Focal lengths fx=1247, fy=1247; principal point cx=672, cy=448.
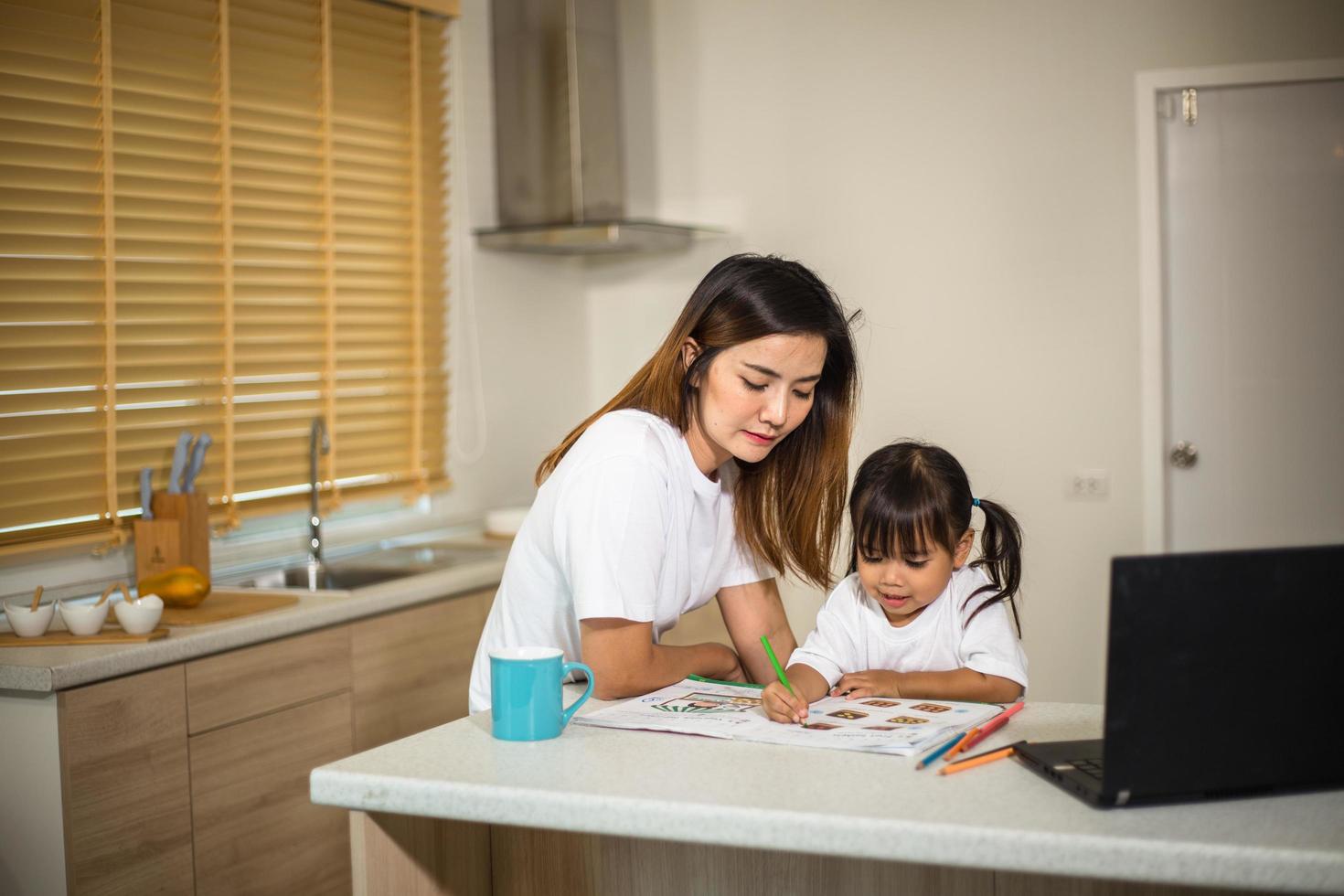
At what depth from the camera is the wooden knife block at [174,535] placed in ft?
8.57

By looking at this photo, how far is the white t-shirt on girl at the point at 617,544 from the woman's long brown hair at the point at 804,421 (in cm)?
3

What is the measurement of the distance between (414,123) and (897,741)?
2735mm

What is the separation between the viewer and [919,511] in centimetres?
179

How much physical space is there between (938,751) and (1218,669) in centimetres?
31

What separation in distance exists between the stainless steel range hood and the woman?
6.44 feet

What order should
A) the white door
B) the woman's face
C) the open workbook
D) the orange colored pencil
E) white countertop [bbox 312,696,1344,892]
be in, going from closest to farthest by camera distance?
white countertop [bbox 312,696,1344,892]
the orange colored pencil
the open workbook
the woman's face
the white door

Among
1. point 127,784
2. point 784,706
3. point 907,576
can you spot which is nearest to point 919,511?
point 907,576

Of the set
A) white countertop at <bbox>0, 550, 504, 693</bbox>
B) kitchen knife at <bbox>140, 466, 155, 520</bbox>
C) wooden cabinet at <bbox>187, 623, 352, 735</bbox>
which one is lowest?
wooden cabinet at <bbox>187, 623, 352, 735</bbox>

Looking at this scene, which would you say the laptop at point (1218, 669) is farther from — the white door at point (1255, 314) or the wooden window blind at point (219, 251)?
the white door at point (1255, 314)

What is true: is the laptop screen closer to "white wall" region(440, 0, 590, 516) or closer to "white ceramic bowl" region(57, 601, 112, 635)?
"white ceramic bowl" region(57, 601, 112, 635)

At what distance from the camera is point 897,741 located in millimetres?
1328

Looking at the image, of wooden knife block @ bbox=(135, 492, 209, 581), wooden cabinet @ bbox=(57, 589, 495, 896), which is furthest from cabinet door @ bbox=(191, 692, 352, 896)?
wooden knife block @ bbox=(135, 492, 209, 581)

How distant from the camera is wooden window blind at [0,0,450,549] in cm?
253

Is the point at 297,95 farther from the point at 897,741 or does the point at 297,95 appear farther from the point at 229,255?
the point at 897,741
